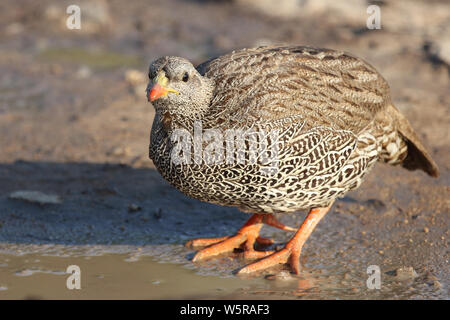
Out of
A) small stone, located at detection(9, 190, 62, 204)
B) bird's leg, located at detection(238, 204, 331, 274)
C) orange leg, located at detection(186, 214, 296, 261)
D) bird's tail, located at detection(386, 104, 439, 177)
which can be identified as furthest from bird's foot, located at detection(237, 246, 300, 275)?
small stone, located at detection(9, 190, 62, 204)

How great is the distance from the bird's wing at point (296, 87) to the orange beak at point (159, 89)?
1.38 feet

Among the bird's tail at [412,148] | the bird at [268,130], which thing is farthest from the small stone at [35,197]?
the bird's tail at [412,148]

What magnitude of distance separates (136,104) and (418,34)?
522 cm

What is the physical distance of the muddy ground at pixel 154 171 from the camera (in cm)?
564

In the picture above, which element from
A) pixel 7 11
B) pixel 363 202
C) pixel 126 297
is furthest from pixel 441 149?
pixel 7 11

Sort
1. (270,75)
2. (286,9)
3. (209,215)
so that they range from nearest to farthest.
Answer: (270,75), (209,215), (286,9)

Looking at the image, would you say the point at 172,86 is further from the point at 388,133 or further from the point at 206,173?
the point at 388,133

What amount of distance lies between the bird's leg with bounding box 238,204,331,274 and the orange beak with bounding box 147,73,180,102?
1623mm

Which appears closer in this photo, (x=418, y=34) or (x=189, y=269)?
(x=189, y=269)

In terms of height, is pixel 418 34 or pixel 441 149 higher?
pixel 418 34

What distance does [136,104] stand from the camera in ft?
32.0

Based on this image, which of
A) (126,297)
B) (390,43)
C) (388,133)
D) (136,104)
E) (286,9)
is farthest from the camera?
(286,9)

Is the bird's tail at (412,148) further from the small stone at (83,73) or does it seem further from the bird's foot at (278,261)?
the small stone at (83,73)

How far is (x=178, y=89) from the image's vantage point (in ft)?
18.1
